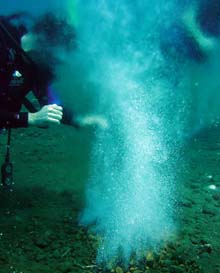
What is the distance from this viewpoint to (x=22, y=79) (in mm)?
3383

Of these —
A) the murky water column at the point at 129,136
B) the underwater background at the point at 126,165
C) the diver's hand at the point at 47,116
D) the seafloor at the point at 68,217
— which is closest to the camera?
the diver's hand at the point at 47,116

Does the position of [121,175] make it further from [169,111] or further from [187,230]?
[169,111]

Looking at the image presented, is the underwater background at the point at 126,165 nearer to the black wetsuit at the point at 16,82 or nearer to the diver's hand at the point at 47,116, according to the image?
the black wetsuit at the point at 16,82

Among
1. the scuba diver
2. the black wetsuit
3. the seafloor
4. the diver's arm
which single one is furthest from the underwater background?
the diver's arm

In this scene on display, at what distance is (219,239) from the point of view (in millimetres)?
3541

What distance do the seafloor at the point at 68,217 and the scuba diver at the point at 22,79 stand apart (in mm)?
661

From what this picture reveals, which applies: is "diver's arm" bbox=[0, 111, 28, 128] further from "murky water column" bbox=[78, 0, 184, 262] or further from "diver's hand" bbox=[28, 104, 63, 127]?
"murky water column" bbox=[78, 0, 184, 262]

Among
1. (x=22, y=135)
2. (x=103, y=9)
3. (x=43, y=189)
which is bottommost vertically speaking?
(x=43, y=189)

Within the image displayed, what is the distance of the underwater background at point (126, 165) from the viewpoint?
3180 millimetres

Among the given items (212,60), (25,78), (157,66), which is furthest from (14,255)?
(212,60)

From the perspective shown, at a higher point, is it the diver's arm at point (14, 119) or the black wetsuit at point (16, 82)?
the black wetsuit at point (16, 82)

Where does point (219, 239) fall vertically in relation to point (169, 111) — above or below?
below

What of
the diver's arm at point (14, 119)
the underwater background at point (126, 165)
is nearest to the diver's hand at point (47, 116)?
the diver's arm at point (14, 119)

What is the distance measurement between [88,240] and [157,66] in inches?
246
